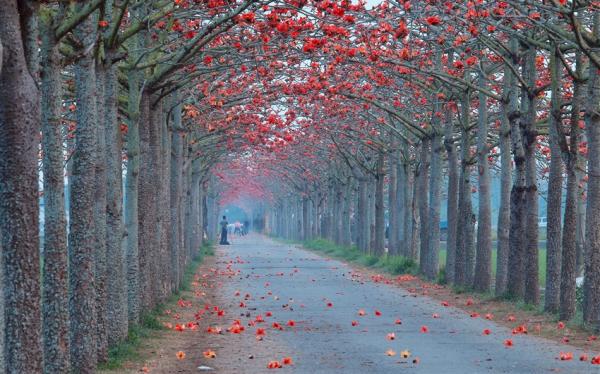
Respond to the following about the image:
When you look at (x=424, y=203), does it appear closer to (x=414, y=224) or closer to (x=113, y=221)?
(x=414, y=224)

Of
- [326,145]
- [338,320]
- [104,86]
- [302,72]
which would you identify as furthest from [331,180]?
[104,86]

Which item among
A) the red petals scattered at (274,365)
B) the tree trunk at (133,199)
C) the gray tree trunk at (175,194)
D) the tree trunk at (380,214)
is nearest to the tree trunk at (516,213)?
the gray tree trunk at (175,194)

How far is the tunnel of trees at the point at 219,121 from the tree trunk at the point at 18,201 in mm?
11

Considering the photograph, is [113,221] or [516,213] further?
[516,213]

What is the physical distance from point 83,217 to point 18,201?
2.57 m

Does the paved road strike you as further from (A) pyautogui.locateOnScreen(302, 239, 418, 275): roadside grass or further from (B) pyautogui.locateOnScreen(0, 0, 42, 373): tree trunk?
(A) pyautogui.locateOnScreen(302, 239, 418, 275): roadside grass

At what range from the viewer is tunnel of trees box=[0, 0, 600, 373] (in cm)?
849

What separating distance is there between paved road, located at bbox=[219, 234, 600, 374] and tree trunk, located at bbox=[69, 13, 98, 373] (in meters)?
2.25

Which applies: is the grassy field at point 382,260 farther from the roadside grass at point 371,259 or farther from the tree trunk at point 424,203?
the tree trunk at point 424,203

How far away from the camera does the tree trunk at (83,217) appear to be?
10.7m

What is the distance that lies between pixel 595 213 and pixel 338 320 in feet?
14.1

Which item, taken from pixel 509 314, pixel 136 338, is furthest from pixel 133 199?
pixel 509 314

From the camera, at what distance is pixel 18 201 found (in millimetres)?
8148

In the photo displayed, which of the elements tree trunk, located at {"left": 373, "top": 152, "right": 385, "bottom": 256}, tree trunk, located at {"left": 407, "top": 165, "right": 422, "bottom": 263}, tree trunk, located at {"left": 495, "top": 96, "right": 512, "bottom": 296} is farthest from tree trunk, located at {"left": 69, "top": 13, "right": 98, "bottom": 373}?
tree trunk, located at {"left": 373, "top": 152, "right": 385, "bottom": 256}
